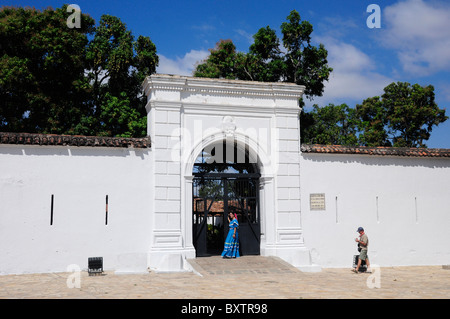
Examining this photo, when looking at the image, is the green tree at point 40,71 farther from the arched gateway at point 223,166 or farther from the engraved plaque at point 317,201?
the engraved plaque at point 317,201

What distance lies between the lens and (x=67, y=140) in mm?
11844

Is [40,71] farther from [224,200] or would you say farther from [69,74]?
[224,200]

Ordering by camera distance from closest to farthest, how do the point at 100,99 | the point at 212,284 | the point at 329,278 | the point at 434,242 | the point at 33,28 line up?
1. the point at 212,284
2. the point at 329,278
3. the point at 434,242
4. the point at 33,28
5. the point at 100,99

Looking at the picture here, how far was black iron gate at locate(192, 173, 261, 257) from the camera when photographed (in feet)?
44.1

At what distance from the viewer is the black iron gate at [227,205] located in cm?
1345

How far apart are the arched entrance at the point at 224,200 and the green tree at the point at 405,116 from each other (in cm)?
1943

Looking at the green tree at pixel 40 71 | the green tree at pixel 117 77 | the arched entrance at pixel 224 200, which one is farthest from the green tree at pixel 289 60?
the arched entrance at pixel 224 200

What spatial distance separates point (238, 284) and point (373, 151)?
694 cm

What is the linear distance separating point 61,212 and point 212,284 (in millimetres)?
4607

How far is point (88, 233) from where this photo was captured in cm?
Result: 1182

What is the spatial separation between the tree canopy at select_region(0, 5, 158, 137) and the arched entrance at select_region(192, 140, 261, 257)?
26.2 ft

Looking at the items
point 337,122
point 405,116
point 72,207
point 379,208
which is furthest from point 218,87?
point 337,122
